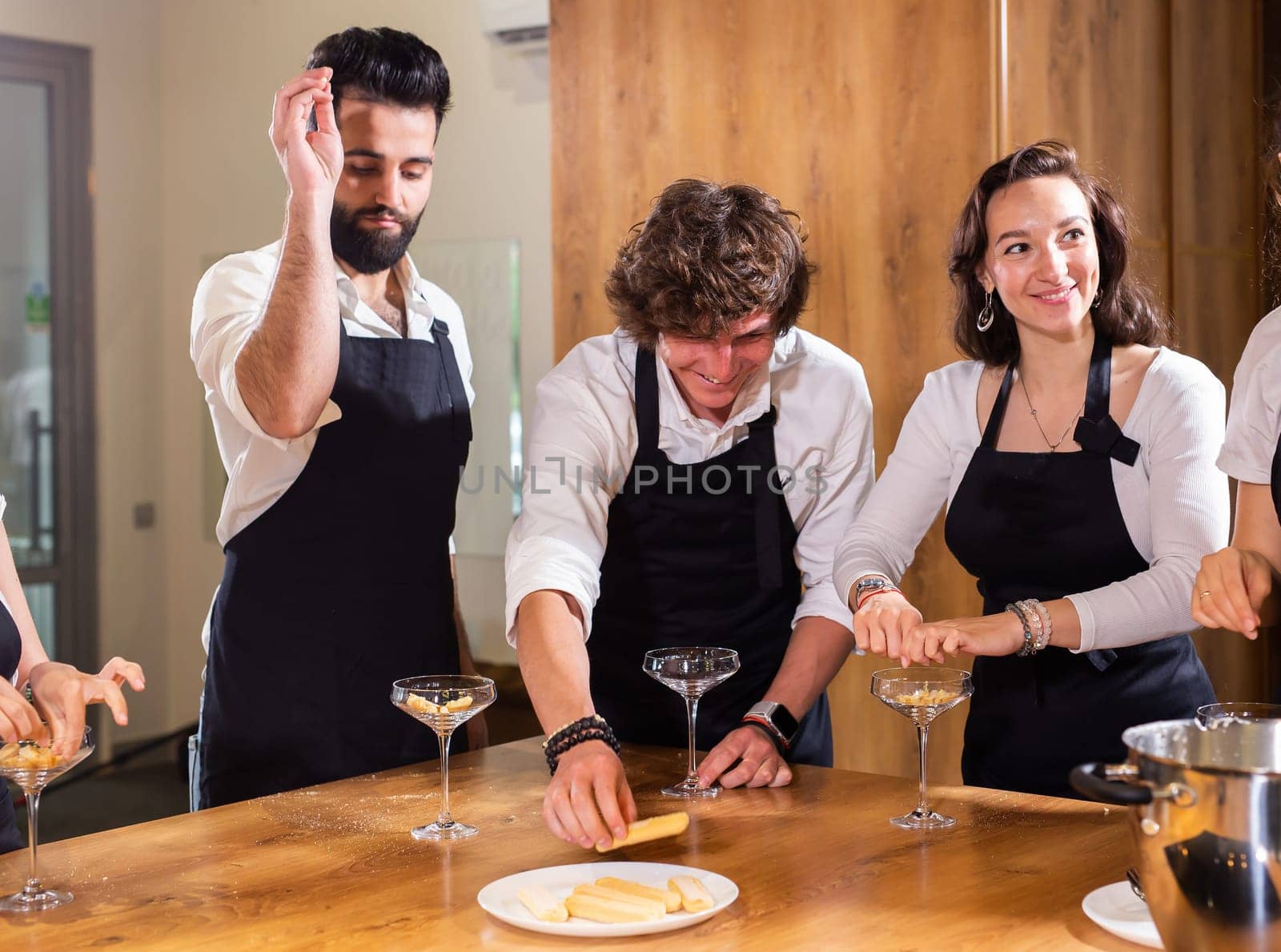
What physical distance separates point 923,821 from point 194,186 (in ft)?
10.3

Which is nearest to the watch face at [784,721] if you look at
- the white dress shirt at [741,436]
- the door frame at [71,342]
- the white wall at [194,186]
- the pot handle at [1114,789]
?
the white dress shirt at [741,436]

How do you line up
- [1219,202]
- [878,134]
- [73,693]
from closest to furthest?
[73,693], [878,134], [1219,202]

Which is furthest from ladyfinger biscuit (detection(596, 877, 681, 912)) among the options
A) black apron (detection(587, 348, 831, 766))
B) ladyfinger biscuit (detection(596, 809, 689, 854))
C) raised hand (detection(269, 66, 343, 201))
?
raised hand (detection(269, 66, 343, 201))

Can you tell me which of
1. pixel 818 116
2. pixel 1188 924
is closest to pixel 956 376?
pixel 818 116

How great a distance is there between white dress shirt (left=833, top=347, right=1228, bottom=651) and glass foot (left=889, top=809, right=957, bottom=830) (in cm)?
41

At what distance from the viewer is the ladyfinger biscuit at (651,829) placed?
5.15 ft

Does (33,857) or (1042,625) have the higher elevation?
(1042,625)

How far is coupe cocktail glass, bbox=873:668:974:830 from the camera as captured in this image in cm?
168

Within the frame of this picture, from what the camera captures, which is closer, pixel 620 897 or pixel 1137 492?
pixel 620 897

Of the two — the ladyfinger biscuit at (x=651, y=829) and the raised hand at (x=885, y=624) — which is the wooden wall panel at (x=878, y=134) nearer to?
the raised hand at (x=885, y=624)

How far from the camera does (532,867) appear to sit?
155 centimetres

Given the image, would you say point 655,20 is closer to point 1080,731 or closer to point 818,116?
point 818,116

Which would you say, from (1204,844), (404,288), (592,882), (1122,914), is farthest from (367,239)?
(1204,844)

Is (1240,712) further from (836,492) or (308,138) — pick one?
(308,138)
